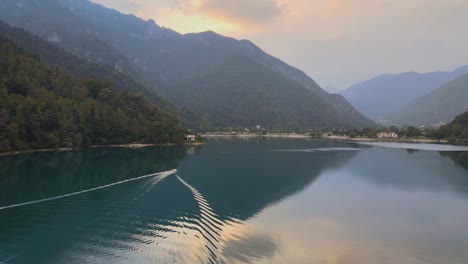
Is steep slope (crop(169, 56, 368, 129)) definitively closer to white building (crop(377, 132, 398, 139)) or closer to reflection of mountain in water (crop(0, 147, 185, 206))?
white building (crop(377, 132, 398, 139))

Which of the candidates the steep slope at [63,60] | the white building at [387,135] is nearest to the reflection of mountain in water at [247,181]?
the steep slope at [63,60]

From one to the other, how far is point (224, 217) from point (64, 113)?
44.9 metres

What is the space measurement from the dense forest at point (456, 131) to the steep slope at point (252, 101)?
70066 mm

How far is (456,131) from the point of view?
9012cm

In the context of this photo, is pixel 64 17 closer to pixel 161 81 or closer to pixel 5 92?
pixel 161 81

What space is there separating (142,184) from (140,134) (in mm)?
42756

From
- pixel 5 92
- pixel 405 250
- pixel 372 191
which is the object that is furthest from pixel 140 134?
pixel 405 250

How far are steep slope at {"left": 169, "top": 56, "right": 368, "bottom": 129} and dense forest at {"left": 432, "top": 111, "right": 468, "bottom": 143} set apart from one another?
70.1m

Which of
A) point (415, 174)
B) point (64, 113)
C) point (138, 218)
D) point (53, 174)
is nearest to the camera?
point (138, 218)

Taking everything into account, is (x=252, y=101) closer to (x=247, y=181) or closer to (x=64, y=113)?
(x=64, y=113)

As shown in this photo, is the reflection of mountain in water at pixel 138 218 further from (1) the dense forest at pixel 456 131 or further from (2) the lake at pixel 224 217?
(1) the dense forest at pixel 456 131

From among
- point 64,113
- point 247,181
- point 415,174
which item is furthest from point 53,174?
point 415,174

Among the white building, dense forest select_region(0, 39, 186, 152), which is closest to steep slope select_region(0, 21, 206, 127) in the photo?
dense forest select_region(0, 39, 186, 152)

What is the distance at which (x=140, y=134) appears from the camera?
218 feet
